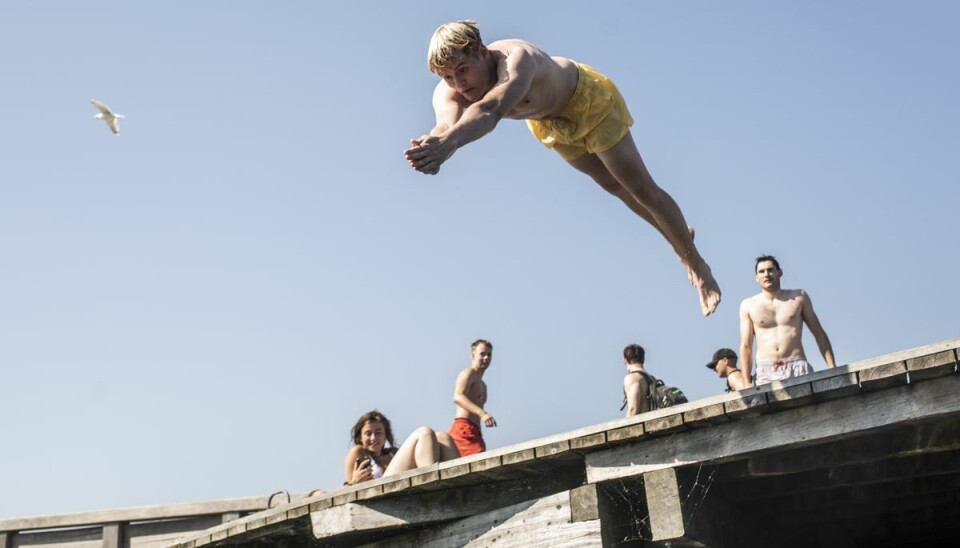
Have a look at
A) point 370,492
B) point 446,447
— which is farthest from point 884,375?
point 370,492

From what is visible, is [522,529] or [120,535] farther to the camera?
[120,535]

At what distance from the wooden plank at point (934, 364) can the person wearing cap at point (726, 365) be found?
3583 mm

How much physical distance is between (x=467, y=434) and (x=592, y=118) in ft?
8.99

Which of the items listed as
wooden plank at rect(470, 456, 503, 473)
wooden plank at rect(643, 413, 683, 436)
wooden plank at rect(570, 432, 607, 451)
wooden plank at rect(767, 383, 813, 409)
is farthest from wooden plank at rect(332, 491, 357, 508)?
wooden plank at rect(767, 383, 813, 409)

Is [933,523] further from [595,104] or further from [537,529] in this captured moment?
[595,104]

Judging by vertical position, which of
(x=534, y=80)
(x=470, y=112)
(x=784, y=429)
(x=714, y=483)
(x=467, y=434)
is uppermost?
(x=534, y=80)

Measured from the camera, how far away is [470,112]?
16.6 ft

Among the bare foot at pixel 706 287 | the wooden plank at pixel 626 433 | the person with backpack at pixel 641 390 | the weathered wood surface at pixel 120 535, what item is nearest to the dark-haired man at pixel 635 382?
the person with backpack at pixel 641 390

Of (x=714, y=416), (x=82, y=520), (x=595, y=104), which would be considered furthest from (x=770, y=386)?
(x=82, y=520)

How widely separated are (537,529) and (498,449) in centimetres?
47

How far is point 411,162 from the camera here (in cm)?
462

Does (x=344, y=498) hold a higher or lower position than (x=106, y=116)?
lower

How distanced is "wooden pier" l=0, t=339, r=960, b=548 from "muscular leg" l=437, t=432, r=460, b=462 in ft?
1.44

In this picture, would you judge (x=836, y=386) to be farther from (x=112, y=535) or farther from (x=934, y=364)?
(x=112, y=535)
